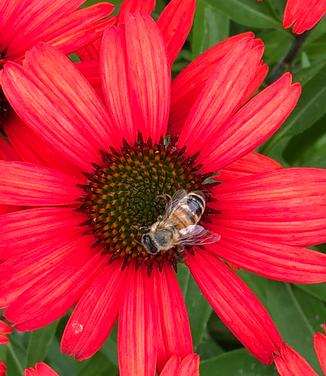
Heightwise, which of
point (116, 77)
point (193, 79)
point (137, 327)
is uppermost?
point (116, 77)

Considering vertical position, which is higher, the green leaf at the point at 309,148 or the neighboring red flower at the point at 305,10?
the neighboring red flower at the point at 305,10

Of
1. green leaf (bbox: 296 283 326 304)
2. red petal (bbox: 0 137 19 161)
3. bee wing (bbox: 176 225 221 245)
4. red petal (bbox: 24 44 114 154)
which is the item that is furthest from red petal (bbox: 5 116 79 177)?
green leaf (bbox: 296 283 326 304)

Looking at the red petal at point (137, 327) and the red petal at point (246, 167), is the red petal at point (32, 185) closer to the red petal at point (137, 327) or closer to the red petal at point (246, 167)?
the red petal at point (137, 327)

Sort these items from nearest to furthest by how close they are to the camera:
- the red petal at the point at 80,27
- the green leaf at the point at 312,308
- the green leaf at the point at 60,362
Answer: the red petal at the point at 80,27 < the green leaf at the point at 312,308 < the green leaf at the point at 60,362

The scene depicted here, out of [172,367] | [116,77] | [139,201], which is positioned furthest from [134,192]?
[172,367]

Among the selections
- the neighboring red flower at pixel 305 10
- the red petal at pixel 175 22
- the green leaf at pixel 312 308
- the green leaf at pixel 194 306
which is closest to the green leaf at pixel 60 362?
the green leaf at pixel 194 306

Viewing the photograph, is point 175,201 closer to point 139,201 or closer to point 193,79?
point 139,201
